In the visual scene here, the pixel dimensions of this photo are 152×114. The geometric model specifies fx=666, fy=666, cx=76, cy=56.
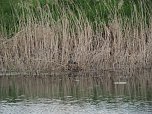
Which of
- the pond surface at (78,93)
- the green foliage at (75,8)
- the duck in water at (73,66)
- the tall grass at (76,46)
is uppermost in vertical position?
the green foliage at (75,8)

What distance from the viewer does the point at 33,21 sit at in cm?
1552

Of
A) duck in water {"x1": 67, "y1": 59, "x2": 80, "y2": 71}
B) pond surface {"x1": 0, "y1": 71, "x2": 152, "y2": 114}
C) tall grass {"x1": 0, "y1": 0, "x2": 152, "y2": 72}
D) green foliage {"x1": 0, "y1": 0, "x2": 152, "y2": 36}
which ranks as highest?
green foliage {"x1": 0, "y1": 0, "x2": 152, "y2": 36}

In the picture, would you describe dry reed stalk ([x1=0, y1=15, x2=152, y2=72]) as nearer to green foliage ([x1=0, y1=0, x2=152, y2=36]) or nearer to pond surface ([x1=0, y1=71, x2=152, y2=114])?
pond surface ([x1=0, y1=71, x2=152, y2=114])

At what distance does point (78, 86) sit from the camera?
13242 mm

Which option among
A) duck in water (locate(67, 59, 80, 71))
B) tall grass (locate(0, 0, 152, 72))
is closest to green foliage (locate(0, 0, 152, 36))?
tall grass (locate(0, 0, 152, 72))

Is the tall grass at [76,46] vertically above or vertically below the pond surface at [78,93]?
above

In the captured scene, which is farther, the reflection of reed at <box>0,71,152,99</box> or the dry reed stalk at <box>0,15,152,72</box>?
the dry reed stalk at <box>0,15,152,72</box>

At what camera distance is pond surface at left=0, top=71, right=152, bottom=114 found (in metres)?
10.9

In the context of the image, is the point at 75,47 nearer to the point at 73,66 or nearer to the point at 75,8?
the point at 73,66

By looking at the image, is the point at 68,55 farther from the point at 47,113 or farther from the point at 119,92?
the point at 47,113

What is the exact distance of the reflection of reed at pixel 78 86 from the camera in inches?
488

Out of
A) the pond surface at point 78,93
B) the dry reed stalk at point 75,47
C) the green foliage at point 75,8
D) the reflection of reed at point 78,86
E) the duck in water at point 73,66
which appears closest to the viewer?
the pond surface at point 78,93

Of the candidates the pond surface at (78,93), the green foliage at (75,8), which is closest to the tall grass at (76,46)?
the pond surface at (78,93)

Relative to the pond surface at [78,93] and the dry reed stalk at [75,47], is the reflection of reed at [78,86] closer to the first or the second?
the pond surface at [78,93]
